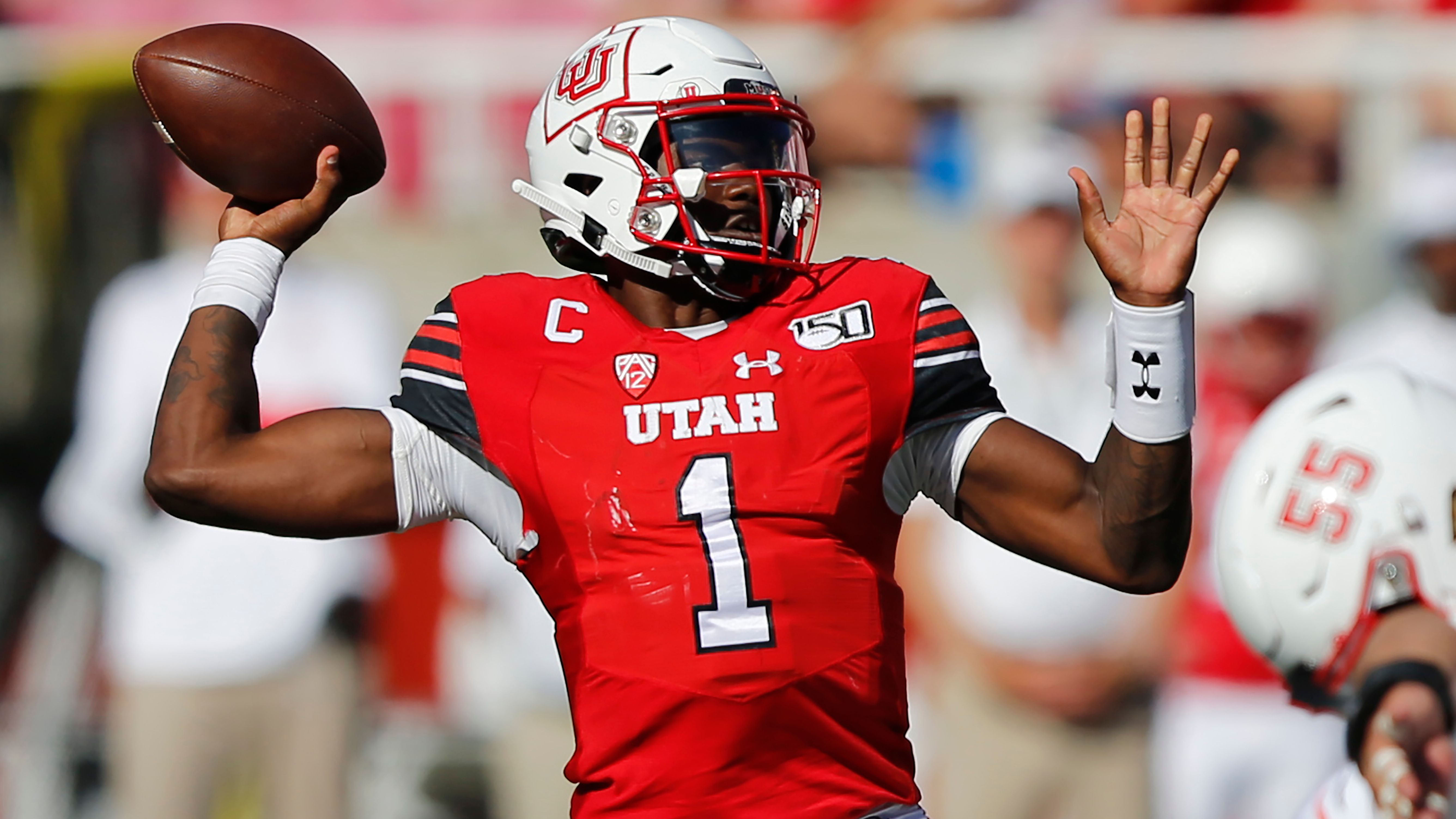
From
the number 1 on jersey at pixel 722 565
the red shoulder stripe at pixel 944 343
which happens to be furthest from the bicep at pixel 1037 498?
the number 1 on jersey at pixel 722 565

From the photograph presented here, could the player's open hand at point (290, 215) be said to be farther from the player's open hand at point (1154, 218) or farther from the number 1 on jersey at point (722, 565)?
the player's open hand at point (1154, 218)

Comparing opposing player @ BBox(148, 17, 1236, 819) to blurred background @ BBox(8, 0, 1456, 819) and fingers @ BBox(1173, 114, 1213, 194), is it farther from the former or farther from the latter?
blurred background @ BBox(8, 0, 1456, 819)

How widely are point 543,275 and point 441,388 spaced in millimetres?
3406

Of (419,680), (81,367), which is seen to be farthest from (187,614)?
(81,367)

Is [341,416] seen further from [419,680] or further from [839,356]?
[419,680]

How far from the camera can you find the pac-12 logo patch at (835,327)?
2609 mm

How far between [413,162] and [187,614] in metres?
2.53

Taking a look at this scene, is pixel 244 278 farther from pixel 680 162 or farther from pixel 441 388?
pixel 680 162

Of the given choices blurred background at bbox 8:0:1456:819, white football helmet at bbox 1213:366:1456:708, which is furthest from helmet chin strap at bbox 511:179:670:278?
blurred background at bbox 8:0:1456:819

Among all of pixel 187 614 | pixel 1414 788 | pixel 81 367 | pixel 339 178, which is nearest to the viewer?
pixel 1414 788

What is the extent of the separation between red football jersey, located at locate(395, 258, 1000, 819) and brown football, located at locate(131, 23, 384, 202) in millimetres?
361

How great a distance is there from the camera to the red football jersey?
2.47m

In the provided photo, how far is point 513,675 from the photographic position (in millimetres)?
5133

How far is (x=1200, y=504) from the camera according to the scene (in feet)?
16.4
